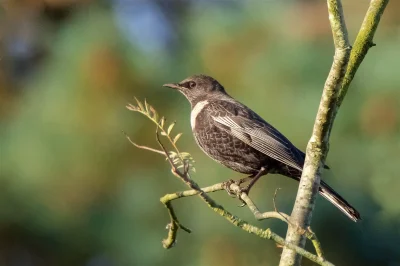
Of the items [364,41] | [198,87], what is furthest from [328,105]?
[198,87]

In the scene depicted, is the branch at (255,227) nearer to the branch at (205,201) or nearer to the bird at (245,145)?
the branch at (205,201)

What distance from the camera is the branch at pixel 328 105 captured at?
2.10 meters

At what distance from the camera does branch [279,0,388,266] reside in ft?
6.89

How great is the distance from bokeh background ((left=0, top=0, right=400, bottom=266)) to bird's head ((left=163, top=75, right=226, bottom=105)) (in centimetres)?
47

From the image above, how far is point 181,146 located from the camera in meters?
4.70

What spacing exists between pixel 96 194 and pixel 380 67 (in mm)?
1833

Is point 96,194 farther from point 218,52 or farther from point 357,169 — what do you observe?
point 357,169

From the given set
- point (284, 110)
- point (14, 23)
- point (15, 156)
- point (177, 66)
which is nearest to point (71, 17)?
point (14, 23)

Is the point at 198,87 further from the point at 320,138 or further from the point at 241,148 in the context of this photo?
the point at 320,138

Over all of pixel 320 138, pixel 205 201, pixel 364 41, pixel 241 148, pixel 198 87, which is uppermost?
pixel 198 87

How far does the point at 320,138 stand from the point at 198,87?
209 cm

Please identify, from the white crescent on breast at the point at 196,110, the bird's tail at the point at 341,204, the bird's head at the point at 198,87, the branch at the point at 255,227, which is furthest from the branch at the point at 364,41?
the bird's head at the point at 198,87

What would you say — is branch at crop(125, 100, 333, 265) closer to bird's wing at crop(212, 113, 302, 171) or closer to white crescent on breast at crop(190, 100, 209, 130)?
bird's wing at crop(212, 113, 302, 171)

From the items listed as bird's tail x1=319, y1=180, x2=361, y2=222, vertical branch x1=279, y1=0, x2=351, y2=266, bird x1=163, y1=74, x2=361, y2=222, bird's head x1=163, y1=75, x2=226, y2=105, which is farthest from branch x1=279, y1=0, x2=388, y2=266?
bird's head x1=163, y1=75, x2=226, y2=105
